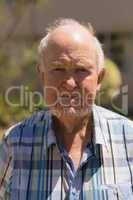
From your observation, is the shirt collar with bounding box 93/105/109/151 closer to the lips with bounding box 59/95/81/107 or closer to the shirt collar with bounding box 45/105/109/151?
the shirt collar with bounding box 45/105/109/151

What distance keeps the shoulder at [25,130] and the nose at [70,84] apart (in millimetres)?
215

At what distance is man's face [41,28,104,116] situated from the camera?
5.81 feet

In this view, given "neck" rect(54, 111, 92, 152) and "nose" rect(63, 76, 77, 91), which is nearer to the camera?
"nose" rect(63, 76, 77, 91)

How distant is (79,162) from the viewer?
5.97ft

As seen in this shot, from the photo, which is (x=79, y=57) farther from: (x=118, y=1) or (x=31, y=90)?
(x=118, y=1)

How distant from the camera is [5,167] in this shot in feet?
6.24

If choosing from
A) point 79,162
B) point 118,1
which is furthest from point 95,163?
point 118,1

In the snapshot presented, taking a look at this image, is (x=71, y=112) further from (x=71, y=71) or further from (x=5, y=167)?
(x=5, y=167)

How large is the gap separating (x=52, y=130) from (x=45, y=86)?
0.51 feet

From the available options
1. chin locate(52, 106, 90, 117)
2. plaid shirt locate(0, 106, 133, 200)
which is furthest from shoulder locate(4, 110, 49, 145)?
chin locate(52, 106, 90, 117)

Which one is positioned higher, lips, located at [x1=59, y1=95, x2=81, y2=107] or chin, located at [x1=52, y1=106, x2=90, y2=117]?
lips, located at [x1=59, y1=95, x2=81, y2=107]

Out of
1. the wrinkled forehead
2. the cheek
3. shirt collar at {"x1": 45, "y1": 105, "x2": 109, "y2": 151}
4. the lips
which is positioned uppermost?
the wrinkled forehead

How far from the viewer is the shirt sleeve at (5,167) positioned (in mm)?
1890

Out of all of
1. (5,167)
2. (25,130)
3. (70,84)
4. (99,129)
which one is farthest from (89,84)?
(5,167)
